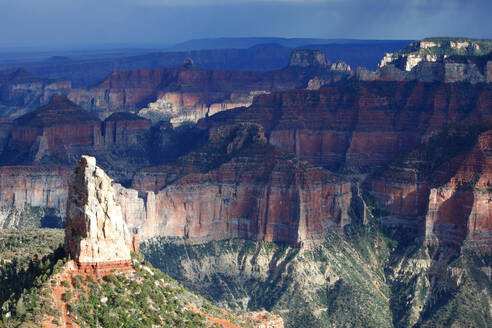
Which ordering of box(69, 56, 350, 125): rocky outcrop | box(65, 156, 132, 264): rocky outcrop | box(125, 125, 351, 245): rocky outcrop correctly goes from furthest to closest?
box(69, 56, 350, 125): rocky outcrop → box(125, 125, 351, 245): rocky outcrop → box(65, 156, 132, 264): rocky outcrop

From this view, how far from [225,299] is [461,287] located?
68.7 feet

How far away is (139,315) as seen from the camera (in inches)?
1820

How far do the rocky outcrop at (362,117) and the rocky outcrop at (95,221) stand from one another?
7606 cm

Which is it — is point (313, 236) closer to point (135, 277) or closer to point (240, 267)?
point (240, 267)

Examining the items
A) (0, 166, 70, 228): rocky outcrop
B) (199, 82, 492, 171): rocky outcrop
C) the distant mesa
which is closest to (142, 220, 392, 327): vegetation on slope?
(0, 166, 70, 228): rocky outcrop

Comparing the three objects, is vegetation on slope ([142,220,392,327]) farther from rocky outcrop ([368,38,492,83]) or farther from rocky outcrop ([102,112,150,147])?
rocky outcrop ([102,112,150,147])

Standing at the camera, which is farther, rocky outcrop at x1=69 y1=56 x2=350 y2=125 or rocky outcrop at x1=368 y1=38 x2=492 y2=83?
rocky outcrop at x1=69 y1=56 x2=350 y2=125

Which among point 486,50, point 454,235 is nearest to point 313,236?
point 454,235

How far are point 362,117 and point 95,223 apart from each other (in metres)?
83.7

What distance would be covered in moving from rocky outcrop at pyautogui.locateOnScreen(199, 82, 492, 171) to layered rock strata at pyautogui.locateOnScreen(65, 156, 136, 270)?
76.1 m

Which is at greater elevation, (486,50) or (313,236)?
(486,50)

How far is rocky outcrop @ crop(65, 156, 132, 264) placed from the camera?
46.5 metres

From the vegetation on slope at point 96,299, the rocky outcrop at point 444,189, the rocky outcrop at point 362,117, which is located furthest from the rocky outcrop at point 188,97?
the vegetation on slope at point 96,299

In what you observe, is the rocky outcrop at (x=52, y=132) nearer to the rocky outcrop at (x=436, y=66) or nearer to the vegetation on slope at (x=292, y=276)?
the rocky outcrop at (x=436, y=66)
